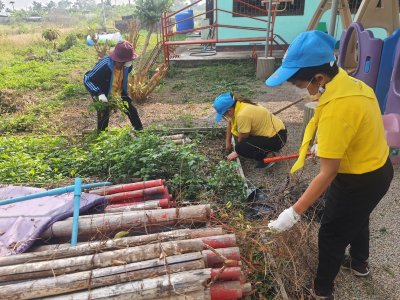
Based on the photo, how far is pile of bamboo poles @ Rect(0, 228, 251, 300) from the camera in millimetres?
1761

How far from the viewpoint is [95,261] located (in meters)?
1.96

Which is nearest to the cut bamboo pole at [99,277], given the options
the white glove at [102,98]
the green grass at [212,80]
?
the white glove at [102,98]

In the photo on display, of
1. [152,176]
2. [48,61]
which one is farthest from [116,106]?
[48,61]

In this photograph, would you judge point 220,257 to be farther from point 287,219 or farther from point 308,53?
point 308,53

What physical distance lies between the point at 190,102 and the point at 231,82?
1.89 metres

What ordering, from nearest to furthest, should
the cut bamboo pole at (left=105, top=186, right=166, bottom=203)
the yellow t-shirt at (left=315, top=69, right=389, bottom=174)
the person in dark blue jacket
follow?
the yellow t-shirt at (left=315, top=69, right=389, bottom=174) → the cut bamboo pole at (left=105, top=186, right=166, bottom=203) → the person in dark blue jacket

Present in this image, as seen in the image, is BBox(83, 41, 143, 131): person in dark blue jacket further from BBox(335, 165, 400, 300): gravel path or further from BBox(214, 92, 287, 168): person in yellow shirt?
BBox(335, 165, 400, 300): gravel path

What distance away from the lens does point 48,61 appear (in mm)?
13984

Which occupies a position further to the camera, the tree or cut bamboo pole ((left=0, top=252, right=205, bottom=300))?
the tree

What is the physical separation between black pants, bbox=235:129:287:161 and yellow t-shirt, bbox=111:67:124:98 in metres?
2.08

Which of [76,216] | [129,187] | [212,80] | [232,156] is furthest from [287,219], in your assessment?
[212,80]

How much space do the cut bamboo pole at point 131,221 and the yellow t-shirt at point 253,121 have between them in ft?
5.89

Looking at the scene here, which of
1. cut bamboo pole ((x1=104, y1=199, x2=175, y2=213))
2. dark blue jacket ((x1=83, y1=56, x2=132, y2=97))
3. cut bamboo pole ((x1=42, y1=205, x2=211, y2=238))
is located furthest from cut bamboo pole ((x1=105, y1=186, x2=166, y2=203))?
dark blue jacket ((x1=83, y1=56, x2=132, y2=97))

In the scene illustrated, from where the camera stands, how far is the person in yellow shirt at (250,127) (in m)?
4.17
